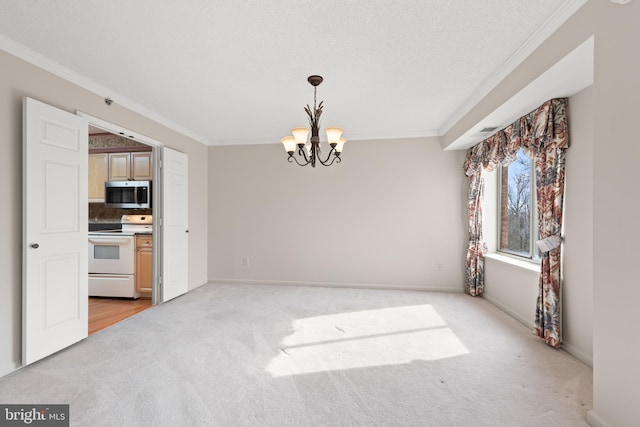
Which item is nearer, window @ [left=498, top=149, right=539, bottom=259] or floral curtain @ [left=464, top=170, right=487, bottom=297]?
window @ [left=498, top=149, right=539, bottom=259]

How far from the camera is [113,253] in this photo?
167 inches

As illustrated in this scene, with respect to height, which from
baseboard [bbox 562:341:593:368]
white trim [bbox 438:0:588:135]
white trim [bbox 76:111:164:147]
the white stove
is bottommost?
baseboard [bbox 562:341:593:368]

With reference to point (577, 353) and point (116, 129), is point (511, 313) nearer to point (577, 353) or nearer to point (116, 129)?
point (577, 353)

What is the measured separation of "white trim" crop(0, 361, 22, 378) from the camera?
7.24ft

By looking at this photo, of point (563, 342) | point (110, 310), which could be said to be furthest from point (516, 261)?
point (110, 310)

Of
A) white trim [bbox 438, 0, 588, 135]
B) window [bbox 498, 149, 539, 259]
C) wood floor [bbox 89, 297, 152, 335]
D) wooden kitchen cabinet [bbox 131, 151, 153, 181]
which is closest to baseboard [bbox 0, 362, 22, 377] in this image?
wood floor [bbox 89, 297, 152, 335]

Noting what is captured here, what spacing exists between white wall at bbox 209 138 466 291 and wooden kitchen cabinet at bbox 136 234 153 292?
1.12 metres

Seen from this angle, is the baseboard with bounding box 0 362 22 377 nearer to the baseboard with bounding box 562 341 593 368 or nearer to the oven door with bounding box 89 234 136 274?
the oven door with bounding box 89 234 136 274

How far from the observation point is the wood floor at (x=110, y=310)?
3.33 m

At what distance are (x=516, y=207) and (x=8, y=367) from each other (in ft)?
17.7

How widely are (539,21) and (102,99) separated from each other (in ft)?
13.1

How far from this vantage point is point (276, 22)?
1.99 meters

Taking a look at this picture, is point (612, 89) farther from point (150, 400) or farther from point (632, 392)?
point (150, 400)

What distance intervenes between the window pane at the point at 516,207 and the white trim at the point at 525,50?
0.89 metres
